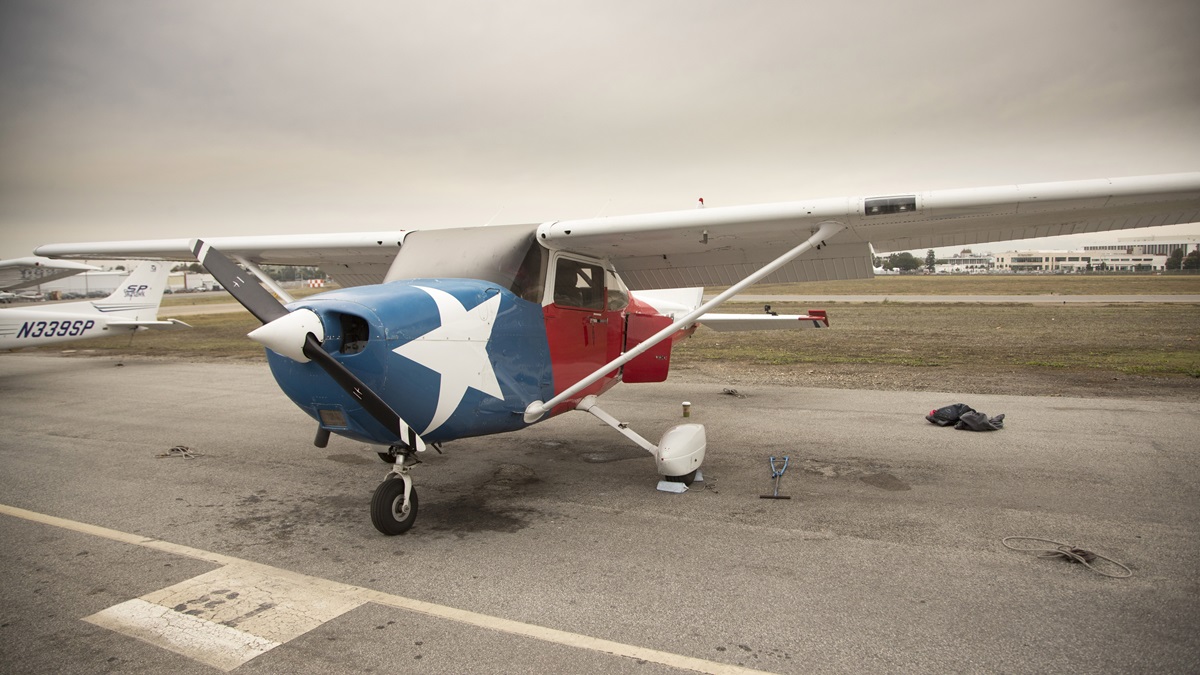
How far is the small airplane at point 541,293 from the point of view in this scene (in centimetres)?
439

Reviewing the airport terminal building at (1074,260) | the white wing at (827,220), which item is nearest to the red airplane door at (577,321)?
the white wing at (827,220)

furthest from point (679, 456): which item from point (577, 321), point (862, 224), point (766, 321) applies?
point (766, 321)

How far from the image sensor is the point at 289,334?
392 centimetres

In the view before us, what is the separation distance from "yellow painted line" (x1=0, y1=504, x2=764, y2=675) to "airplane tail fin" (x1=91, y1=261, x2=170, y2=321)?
1580cm

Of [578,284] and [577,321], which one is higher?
[578,284]

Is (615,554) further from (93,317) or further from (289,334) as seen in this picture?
(93,317)

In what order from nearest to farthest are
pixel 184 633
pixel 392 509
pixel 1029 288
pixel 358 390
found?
pixel 184 633 → pixel 358 390 → pixel 392 509 → pixel 1029 288

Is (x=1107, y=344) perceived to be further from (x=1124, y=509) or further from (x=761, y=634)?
(x=761, y=634)

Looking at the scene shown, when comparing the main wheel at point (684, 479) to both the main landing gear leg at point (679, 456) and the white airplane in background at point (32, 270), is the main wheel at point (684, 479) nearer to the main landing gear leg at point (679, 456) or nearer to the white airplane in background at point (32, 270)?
the main landing gear leg at point (679, 456)

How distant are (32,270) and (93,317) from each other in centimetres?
235

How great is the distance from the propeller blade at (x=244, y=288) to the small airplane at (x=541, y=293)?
2 centimetres

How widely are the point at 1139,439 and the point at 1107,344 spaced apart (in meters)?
9.62

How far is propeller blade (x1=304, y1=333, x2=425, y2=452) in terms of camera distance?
402cm

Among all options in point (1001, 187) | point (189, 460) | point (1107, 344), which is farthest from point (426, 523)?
point (1107, 344)
